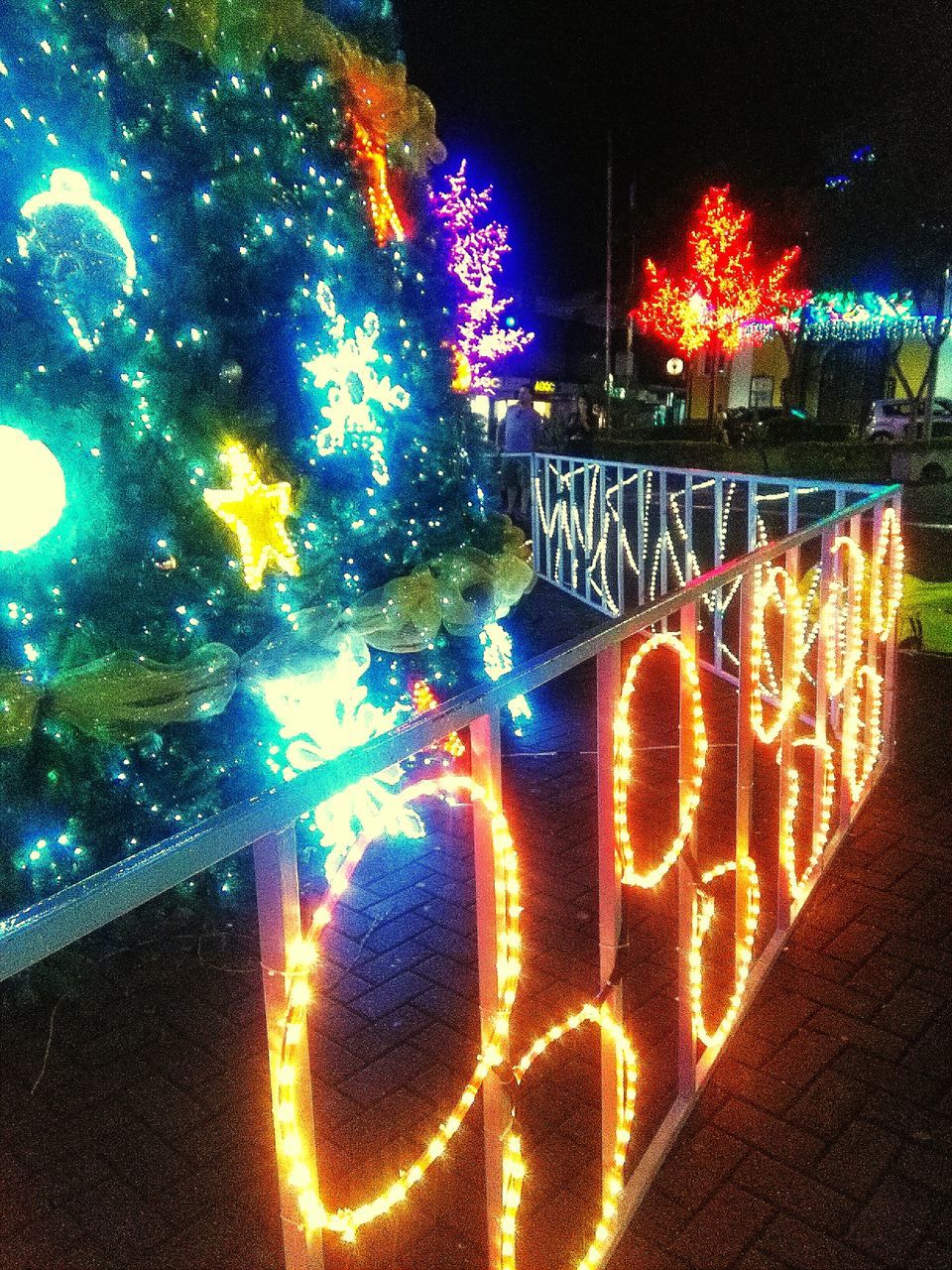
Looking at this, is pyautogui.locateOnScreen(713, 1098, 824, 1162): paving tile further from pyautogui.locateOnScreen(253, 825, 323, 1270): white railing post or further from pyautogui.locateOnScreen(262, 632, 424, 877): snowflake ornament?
pyautogui.locateOnScreen(253, 825, 323, 1270): white railing post

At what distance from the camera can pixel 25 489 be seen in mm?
2768

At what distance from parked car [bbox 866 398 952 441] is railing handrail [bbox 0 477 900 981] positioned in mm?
27501

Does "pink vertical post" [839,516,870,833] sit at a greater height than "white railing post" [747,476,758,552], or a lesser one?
lesser

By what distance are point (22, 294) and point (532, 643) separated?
5385 millimetres

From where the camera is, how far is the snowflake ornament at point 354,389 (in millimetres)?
3824

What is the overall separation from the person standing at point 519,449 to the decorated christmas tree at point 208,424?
7.34 metres

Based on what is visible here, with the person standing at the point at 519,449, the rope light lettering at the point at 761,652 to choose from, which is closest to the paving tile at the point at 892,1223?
the rope light lettering at the point at 761,652

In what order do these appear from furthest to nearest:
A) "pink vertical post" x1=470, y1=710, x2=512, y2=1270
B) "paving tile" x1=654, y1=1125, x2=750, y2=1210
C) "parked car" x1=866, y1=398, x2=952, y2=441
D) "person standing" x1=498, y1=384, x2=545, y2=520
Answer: "parked car" x1=866, y1=398, x2=952, y2=441, "person standing" x1=498, y1=384, x2=545, y2=520, "paving tile" x1=654, y1=1125, x2=750, y2=1210, "pink vertical post" x1=470, y1=710, x2=512, y2=1270

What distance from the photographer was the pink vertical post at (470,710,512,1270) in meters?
1.79

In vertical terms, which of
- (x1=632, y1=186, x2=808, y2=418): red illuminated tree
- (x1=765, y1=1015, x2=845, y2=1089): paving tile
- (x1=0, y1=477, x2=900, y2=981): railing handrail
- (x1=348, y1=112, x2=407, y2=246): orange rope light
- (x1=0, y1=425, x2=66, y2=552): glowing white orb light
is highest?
(x1=632, y1=186, x2=808, y2=418): red illuminated tree

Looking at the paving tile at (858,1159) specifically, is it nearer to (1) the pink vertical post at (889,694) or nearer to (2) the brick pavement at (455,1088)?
(2) the brick pavement at (455,1088)

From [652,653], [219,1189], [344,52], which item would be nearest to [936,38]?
[652,653]

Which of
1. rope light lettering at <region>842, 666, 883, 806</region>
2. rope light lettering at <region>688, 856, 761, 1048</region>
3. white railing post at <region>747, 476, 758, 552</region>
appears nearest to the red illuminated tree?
white railing post at <region>747, 476, 758, 552</region>

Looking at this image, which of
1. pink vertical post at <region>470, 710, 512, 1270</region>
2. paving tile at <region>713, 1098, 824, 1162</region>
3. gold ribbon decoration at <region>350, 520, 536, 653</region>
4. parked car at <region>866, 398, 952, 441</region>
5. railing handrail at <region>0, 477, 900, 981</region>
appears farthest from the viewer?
parked car at <region>866, 398, 952, 441</region>
